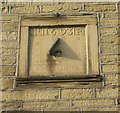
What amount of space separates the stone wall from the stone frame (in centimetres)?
7

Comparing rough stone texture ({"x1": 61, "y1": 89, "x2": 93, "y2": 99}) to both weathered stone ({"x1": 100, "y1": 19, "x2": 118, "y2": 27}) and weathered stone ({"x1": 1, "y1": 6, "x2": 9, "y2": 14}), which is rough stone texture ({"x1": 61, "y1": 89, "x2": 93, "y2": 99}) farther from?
weathered stone ({"x1": 1, "y1": 6, "x2": 9, "y2": 14})

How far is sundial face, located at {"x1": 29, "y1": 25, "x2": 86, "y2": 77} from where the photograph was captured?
4.99 meters

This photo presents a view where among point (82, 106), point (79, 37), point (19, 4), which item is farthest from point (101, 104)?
point (19, 4)

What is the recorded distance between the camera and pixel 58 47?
5.12 meters

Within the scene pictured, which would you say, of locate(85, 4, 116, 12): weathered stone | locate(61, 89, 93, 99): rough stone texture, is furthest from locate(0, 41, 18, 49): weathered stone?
locate(85, 4, 116, 12): weathered stone

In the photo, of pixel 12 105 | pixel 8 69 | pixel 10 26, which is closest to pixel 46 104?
pixel 12 105

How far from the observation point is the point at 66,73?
496 cm

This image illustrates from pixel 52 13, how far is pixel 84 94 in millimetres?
1144

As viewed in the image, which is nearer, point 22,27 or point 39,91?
point 39,91

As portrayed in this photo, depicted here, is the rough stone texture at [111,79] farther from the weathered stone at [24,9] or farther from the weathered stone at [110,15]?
the weathered stone at [24,9]

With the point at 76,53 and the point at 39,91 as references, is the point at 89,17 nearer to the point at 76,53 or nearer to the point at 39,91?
the point at 76,53

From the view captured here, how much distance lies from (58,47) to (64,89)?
1.79 ft

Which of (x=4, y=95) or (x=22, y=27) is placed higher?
(x=22, y=27)

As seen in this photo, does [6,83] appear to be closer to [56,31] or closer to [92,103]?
[56,31]
